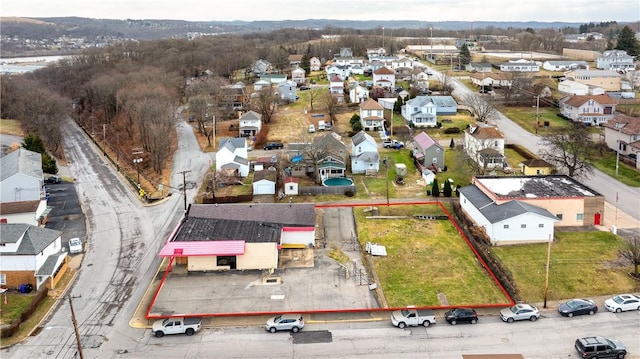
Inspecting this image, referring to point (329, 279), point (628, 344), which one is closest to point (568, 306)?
point (628, 344)

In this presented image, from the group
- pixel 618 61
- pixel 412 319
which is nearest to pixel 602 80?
pixel 618 61

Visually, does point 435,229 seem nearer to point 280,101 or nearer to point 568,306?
point 568,306

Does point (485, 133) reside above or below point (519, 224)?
above

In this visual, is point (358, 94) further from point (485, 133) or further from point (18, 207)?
point (18, 207)

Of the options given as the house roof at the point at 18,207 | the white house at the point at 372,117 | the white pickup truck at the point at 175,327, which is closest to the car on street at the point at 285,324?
the white pickup truck at the point at 175,327

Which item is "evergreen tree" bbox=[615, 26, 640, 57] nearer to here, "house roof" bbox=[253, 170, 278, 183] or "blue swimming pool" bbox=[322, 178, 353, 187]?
"blue swimming pool" bbox=[322, 178, 353, 187]

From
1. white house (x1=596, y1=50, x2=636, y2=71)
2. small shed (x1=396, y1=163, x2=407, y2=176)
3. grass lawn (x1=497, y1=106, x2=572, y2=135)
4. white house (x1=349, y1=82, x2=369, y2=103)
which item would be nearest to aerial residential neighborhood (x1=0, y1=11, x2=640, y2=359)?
grass lawn (x1=497, y1=106, x2=572, y2=135)

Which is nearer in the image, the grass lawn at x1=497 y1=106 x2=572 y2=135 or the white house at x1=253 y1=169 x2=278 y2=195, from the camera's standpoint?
the white house at x1=253 y1=169 x2=278 y2=195
